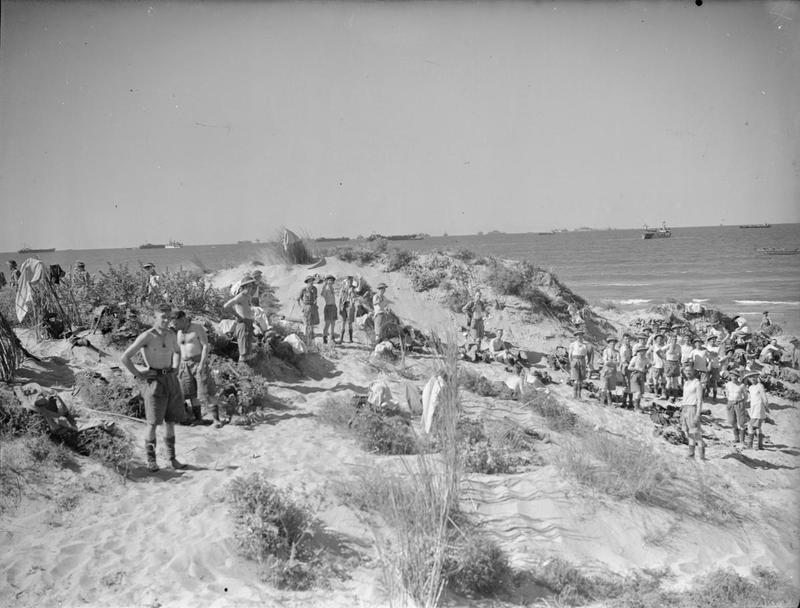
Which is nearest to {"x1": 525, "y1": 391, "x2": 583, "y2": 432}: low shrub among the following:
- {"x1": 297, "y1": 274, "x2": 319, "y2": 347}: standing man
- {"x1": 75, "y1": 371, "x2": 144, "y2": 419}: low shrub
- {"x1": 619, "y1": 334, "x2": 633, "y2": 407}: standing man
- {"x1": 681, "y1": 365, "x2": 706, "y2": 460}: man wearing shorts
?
{"x1": 681, "y1": 365, "x2": 706, "y2": 460}: man wearing shorts

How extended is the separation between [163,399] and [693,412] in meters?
8.10

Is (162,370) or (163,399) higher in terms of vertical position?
(162,370)

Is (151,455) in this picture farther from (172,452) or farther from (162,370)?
(162,370)

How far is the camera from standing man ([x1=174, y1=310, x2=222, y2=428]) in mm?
8039

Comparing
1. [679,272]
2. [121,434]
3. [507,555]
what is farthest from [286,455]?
[679,272]

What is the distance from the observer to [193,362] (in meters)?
8.21

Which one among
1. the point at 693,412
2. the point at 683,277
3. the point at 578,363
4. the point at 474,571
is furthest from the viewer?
the point at 683,277

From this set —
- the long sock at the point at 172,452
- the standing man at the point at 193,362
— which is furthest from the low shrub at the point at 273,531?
the standing man at the point at 193,362

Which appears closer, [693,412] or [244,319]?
[693,412]

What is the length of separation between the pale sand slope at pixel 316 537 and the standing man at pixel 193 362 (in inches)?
21.1

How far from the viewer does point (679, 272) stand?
43.9m

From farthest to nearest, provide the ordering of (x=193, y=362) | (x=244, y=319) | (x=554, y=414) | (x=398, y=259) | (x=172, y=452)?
(x=398, y=259) < (x=554, y=414) < (x=244, y=319) < (x=193, y=362) < (x=172, y=452)

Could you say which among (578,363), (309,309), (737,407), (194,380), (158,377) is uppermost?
(309,309)

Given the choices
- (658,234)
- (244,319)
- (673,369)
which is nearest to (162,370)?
(244,319)
